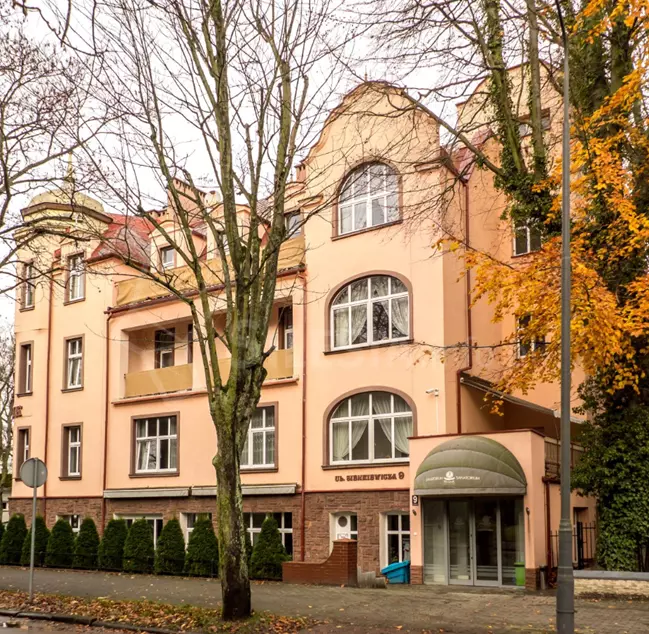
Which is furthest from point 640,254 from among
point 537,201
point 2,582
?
point 2,582

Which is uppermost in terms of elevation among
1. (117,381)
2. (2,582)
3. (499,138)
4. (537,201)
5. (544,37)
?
(544,37)

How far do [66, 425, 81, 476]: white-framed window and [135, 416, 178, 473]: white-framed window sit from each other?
3229 millimetres

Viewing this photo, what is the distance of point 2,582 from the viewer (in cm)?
2459

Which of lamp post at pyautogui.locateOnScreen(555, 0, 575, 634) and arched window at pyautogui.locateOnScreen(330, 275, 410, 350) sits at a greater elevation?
arched window at pyautogui.locateOnScreen(330, 275, 410, 350)

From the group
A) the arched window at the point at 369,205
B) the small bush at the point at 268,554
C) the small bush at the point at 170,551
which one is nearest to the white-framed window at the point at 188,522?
the small bush at the point at 170,551

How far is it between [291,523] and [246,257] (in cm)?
1333

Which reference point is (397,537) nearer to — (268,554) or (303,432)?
(268,554)

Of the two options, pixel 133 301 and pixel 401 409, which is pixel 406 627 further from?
pixel 133 301

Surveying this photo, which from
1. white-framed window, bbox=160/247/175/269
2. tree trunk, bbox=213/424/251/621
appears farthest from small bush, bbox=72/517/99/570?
tree trunk, bbox=213/424/251/621

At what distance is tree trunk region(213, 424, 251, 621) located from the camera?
47.8 feet

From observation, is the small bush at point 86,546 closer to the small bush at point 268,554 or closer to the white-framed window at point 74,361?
the white-framed window at point 74,361

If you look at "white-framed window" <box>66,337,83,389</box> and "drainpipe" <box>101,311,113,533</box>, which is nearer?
"drainpipe" <box>101,311,113,533</box>

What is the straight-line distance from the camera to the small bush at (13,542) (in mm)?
32375

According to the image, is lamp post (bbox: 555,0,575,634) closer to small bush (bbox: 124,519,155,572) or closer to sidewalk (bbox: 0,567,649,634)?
sidewalk (bbox: 0,567,649,634)
